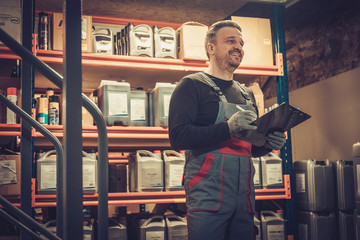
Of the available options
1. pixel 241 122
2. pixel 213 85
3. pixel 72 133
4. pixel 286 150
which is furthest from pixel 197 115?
pixel 286 150

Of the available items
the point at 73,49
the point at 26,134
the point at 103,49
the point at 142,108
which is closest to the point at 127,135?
the point at 142,108

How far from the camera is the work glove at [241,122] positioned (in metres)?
2.14

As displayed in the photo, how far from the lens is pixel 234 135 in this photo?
2.27m

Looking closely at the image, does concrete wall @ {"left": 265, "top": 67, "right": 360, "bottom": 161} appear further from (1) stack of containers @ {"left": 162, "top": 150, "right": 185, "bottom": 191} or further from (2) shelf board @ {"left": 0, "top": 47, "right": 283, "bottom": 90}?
(1) stack of containers @ {"left": 162, "top": 150, "right": 185, "bottom": 191}

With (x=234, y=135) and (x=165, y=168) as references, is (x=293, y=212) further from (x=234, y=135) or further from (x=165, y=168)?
(x=234, y=135)

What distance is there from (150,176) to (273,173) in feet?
3.92

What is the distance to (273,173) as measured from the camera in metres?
3.90

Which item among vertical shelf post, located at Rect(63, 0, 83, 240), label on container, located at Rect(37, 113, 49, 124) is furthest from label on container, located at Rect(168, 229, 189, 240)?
vertical shelf post, located at Rect(63, 0, 83, 240)

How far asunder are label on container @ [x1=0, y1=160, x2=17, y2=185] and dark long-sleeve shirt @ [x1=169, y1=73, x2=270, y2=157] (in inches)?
65.0

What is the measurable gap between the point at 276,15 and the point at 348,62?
1208 millimetres

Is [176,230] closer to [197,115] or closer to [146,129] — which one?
[146,129]

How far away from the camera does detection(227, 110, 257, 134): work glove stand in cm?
214

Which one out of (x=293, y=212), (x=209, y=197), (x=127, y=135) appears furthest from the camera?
(x=293, y=212)

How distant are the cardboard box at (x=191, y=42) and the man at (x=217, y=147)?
1.29 metres
